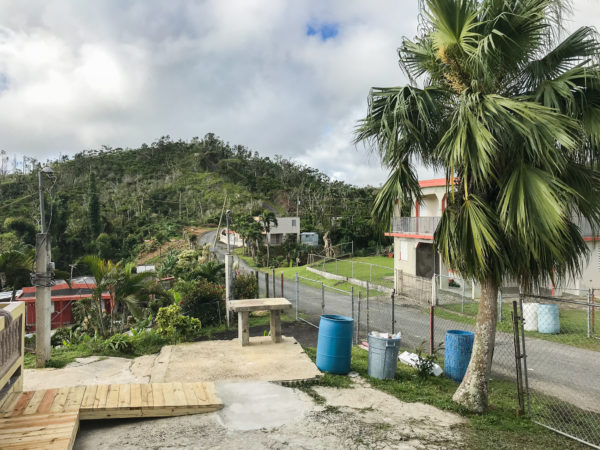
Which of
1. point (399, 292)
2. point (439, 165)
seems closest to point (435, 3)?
point (439, 165)

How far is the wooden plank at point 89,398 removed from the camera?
545 centimetres

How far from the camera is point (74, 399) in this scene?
18.5ft

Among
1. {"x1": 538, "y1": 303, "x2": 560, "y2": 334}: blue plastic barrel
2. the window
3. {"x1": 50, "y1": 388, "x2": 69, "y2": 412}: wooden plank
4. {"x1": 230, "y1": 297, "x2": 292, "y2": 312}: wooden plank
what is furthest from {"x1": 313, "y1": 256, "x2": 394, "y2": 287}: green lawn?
{"x1": 50, "y1": 388, "x2": 69, "y2": 412}: wooden plank

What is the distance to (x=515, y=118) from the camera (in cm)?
511

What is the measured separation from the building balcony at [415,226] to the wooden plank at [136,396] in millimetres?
18625

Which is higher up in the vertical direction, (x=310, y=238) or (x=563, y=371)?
(x=310, y=238)

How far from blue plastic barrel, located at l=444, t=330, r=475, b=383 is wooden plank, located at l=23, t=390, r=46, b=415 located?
6.52 meters

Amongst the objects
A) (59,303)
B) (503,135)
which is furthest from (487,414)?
(59,303)

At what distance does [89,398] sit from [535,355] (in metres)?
9.65

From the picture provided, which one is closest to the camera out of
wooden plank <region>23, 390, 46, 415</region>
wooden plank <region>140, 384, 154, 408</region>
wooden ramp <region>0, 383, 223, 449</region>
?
wooden ramp <region>0, 383, 223, 449</region>

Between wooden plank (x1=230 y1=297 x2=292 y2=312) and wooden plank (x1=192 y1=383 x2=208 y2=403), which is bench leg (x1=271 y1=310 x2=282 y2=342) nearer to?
wooden plank (x1=230 y1=297 x2=292 y2=312)

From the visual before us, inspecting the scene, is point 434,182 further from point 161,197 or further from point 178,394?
point 161,197

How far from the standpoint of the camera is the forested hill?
51.5 metres

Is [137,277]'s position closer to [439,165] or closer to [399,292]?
[439,165]
